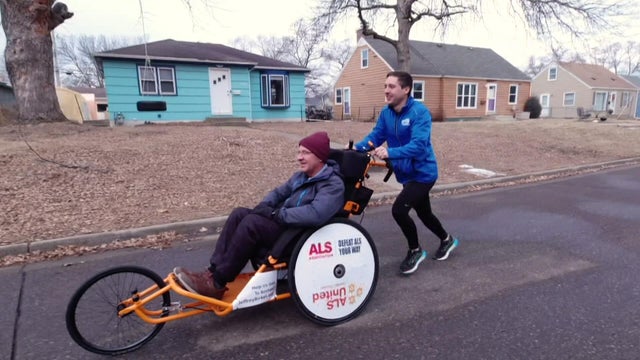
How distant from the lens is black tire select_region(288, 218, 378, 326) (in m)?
2.75

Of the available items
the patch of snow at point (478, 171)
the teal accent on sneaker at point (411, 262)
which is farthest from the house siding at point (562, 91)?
the teal accent on sneaker at point (411, 262)

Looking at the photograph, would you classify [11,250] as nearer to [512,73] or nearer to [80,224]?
[80,224]

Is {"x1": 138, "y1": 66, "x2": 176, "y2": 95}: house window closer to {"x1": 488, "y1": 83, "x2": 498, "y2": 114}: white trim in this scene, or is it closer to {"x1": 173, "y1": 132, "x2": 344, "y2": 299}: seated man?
{"x1": 173, "y1": 132, "x2": 344, "y2": 299}: seated man

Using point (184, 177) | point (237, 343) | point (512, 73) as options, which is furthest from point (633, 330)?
point (512, 73)

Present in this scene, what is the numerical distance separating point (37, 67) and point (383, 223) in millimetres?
10621

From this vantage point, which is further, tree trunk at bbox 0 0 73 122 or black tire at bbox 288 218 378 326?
tree trunk at bbox 0 0 73 122

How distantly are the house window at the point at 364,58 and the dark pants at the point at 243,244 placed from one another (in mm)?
26287

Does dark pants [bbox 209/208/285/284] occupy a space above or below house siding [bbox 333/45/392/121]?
below

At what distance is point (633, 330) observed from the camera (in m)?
2.73

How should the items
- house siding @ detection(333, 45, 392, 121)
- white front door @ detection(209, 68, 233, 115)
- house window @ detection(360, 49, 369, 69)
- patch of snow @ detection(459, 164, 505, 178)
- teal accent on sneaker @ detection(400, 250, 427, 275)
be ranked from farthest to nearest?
house window @ detection(360, 49, 369, 69)
house siding @ detection(333, 45, 392, 121)
white front door @ detection(209, 68, 233, 115)
patch of snow @ detection(459, 164, 505, 178)
teal accent on sneaker @ detection(400, 250, 427, 275)

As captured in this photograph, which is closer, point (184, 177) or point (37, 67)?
point (184, 177)

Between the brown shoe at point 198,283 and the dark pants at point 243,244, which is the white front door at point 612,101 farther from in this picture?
the brown shoe at point 198,283

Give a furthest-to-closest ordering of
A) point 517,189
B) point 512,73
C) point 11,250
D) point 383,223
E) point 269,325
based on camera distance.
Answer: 1. point 512,73
2. point 517,189
3. point 383,223
4. point 11,250
5. point 269,325

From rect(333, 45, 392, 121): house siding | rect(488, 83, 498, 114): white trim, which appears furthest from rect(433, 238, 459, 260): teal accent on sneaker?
rect(488, 83, 498, 114): white trim
